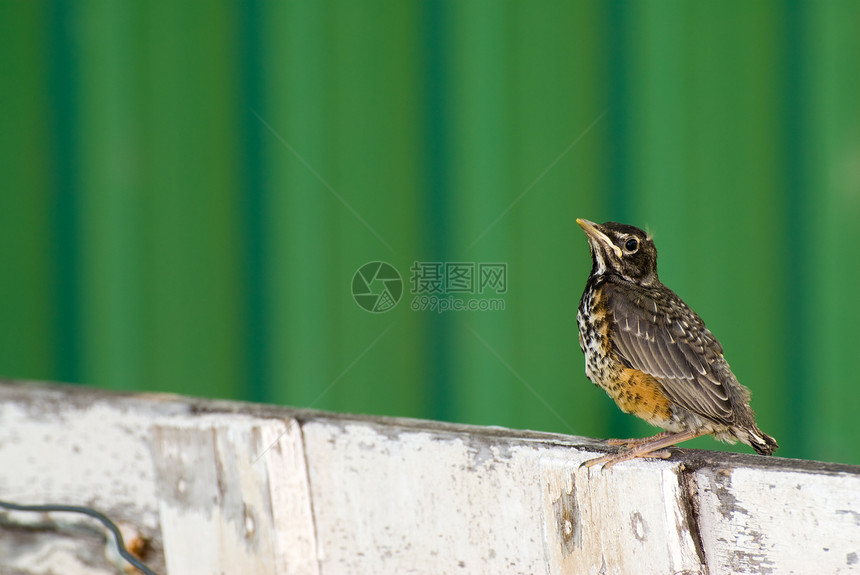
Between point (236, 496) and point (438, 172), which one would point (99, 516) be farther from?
point (438, 172)

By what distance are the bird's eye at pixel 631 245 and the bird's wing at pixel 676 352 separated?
126mm

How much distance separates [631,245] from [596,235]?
0.10m

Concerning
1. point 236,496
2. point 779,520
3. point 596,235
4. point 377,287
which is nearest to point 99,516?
point 236,496

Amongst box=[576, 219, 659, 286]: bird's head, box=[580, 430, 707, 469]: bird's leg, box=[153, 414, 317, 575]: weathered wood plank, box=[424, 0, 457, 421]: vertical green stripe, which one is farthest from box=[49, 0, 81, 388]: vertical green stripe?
box=[580, 430, 707, 469]: bird's leg

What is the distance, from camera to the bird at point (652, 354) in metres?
1.85

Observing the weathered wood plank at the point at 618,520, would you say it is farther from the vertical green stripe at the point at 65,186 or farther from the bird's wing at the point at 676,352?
the vertical green stripe at the point at 65,186

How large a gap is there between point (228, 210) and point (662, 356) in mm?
1687

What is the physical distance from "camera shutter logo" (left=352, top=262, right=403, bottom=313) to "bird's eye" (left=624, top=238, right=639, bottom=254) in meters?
0.78

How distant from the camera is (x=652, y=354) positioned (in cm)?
194

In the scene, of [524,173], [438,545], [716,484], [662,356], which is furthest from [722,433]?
[524,173]

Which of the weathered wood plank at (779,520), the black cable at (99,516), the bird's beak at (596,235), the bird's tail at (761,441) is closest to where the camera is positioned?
the weathered wood plank at (779,520)

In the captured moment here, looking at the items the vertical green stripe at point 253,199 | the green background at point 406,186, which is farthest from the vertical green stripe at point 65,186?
the vertical green stripe at point 253,199

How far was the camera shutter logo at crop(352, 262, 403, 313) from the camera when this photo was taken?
2.64 metres

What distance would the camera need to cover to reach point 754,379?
2.27 metres
